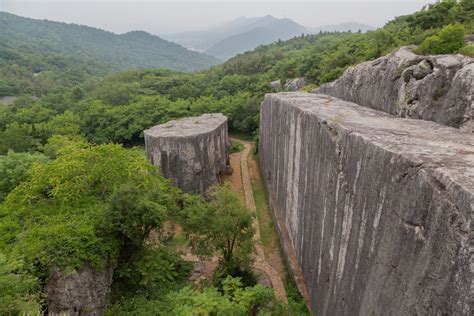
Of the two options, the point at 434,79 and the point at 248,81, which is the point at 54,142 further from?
the point at 248,81

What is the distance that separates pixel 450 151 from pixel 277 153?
1129 cm

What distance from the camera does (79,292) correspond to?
874cm

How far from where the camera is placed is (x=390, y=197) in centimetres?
535

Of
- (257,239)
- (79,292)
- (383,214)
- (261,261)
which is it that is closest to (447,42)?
(383,214)

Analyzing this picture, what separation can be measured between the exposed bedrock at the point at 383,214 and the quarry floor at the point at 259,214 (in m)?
1.75

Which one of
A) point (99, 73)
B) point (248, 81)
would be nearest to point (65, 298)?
point (248, 81)

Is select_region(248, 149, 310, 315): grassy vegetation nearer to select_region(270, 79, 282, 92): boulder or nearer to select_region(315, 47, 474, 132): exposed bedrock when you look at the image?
select_region(315, 47, 474, 132): exposed bedrock

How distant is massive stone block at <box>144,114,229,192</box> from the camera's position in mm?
16656

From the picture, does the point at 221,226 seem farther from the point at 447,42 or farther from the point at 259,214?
the point at 447,42

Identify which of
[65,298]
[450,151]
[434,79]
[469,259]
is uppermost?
[434,79]

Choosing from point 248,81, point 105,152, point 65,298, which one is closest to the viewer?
point 65,298

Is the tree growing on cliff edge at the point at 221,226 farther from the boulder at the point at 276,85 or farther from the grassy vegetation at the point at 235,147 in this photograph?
the boulder at the point at 276,85

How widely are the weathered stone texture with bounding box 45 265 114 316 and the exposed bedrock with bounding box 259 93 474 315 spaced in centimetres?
604

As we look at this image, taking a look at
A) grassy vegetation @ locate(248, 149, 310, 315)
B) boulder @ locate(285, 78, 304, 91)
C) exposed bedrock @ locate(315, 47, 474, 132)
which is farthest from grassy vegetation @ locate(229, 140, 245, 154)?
exposed bedrock @ locate(315, 47, 474, 132)
